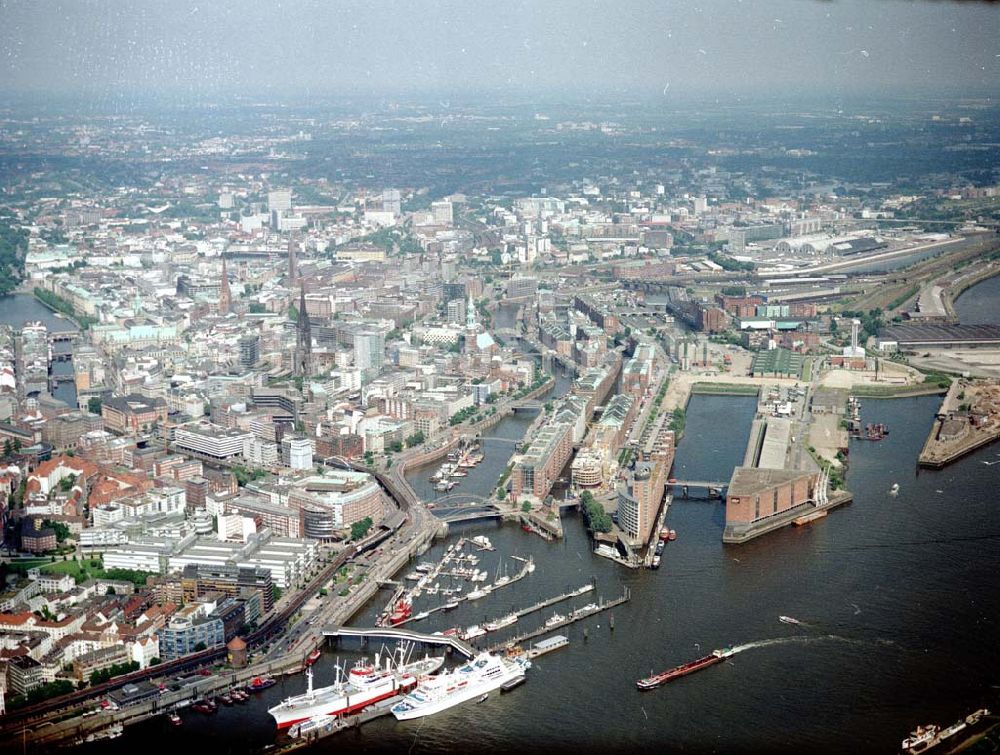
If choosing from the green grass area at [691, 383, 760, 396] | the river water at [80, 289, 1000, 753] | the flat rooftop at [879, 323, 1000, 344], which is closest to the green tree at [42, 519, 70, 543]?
the river water at [80, 289, 1000, 753]

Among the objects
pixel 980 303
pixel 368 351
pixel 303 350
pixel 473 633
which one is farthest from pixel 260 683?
pixel 980 303

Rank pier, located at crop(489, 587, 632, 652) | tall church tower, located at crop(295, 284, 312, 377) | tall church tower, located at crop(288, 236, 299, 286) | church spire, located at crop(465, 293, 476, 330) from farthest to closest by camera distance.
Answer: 1. tall church tower, located at crop(288, 236, 299, 286)
2. church spire, located at crop(465, 293, 476, 330)
3. tall church tower, located at crop(295, 284, 312, 377)
4. pier, located at crop(489, 587, 632, 652)

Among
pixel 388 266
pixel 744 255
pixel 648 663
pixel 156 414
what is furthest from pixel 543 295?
pixel 648 663

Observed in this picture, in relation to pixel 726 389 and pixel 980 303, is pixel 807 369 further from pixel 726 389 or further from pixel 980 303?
pixel 980 303

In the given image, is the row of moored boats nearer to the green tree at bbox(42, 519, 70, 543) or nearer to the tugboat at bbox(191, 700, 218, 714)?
the tugboat at bbox(191, 700, 218, 714)

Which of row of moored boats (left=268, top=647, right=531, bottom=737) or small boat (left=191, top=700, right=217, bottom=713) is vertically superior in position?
row of moored boats (left=268, top=647, right=531, bottom=737)

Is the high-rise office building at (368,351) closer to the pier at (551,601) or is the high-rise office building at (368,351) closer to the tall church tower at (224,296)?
the tall church tower at (224,296)

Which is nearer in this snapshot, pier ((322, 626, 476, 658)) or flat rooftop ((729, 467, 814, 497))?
pier ((322, 626, 476, 658))

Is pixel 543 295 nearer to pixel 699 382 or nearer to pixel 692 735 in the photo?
pixel 699 382
